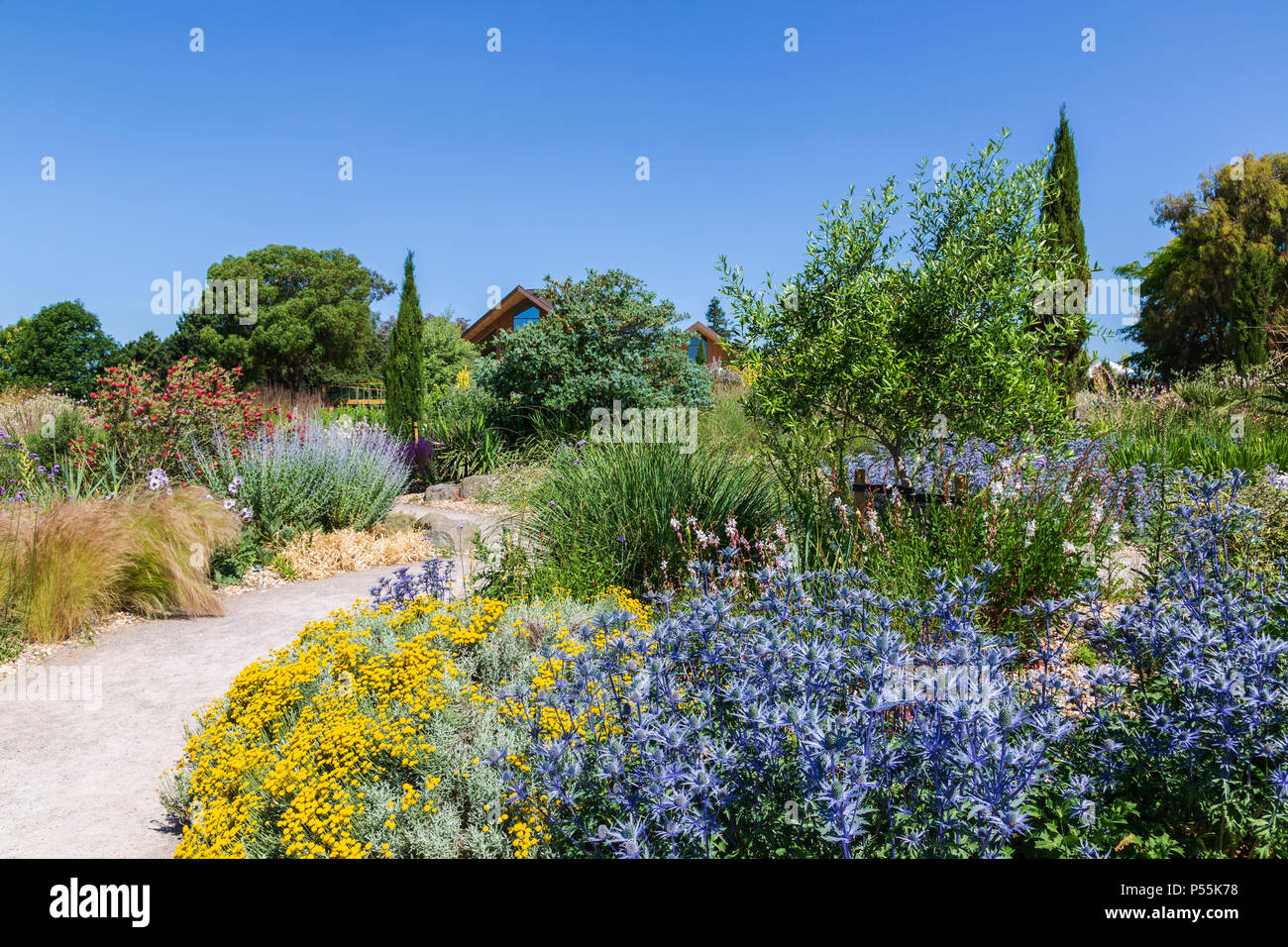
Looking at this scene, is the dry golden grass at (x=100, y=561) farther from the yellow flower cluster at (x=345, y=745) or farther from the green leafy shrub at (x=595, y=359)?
the green leafy shrub at (x=595, y=359)

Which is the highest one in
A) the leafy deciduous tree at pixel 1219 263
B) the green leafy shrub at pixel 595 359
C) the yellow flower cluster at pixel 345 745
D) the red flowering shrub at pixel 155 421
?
the leafy deciduous tree at pixel 1219 263

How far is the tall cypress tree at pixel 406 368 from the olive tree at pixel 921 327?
1113 cm

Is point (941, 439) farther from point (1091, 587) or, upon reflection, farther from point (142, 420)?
point (142, 420)

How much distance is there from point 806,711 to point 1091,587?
4.36 ft

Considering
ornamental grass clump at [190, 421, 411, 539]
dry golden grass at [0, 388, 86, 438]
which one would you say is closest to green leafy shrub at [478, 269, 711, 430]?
ornamental grass clump at [190, 421, 411, 539]

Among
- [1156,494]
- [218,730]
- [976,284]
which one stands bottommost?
[218,730]

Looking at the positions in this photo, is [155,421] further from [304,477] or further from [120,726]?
[120,726]

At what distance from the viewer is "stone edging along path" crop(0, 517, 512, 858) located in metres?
3.01

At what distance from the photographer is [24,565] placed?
17.3ft

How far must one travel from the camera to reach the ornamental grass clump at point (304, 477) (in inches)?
314

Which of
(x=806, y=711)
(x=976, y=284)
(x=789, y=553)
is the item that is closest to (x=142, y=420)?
(x=789, y=553)

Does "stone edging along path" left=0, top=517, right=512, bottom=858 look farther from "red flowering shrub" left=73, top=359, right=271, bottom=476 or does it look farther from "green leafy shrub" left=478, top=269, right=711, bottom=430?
"green leafy shrub" left=478, top=269, right=711, bottom=430

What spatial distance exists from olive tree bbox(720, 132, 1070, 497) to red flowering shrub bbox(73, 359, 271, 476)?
720cm

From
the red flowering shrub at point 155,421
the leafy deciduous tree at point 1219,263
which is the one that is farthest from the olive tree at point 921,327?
the leafy deciduous tree at point 1219,263
